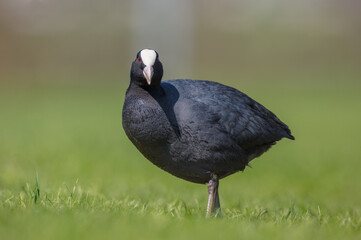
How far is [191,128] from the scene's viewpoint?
15.7 feet

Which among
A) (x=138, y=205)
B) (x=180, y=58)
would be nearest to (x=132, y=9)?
(x=180, y=58)

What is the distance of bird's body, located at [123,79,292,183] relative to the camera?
15.7ft

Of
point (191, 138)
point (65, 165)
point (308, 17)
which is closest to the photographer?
point (191, 138)

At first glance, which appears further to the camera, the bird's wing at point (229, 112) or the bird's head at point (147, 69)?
the bird's wing at point (229, 112)

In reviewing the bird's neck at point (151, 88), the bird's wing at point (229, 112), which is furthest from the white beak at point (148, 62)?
the bird's wing at point (229, 112)

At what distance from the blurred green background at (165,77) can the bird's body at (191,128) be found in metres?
0.40

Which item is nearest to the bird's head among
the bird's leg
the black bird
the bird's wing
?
the black bird

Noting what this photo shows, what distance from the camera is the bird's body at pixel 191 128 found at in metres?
4.79

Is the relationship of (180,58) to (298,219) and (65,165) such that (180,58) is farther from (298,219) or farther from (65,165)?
(298,219)

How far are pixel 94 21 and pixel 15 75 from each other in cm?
439

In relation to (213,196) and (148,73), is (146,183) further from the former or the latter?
(148,73)

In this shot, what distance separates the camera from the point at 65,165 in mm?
8594

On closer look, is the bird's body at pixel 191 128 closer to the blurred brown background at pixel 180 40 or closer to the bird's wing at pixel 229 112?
the bird's wing at pixel 229 112

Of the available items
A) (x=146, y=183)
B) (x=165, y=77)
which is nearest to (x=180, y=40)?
(x=165, y=77)
